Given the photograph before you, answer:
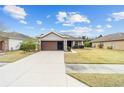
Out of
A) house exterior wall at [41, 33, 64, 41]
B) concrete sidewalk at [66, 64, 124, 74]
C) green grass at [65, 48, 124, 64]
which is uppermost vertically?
house exterior wall at [41, 33, 64, 41]

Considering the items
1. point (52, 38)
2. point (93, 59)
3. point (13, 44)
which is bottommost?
point (93, 59)

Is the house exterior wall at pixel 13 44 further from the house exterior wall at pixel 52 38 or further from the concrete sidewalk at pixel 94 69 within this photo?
the concrete sidewalk at pixel 94 69

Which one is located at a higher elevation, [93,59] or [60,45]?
[60,45]

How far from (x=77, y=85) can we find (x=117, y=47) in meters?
28.3

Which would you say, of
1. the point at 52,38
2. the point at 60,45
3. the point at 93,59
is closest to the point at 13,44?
the point at 52,38

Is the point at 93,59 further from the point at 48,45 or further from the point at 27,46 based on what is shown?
the point at 48,45

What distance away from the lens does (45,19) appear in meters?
38.2

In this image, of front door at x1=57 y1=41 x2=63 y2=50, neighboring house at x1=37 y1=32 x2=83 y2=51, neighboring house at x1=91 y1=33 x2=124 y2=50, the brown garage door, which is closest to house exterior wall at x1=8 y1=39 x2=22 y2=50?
neighboring house at x1=37 y1=32 x2=83 y2=51

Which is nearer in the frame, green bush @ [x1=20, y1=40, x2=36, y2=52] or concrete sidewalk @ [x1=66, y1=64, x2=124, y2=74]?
concrete sidewalk @ [x1=66, y1=64, x2=124, y2=74]

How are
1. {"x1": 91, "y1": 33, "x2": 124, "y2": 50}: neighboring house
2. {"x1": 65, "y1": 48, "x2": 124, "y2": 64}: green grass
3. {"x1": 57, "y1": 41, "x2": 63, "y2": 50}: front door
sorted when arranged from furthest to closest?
1. {"x1": 57, "y1": 41, "x2": 63, "y2": 50}: front door
2. {"x1": 91, "y1": 33, "x2": 124, "y2": 50}: neighboring house
3. {"x1": 65, "y1": 48, "x2": 124, "y2": 64}: green grass

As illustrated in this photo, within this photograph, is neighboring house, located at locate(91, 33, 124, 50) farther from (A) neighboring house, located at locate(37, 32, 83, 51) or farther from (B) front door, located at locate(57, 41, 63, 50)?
(B) front door, located at locate(57, 41, 63, 50)

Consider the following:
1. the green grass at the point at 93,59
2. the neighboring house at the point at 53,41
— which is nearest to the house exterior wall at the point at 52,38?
the neighboring house at the point at 53,41
